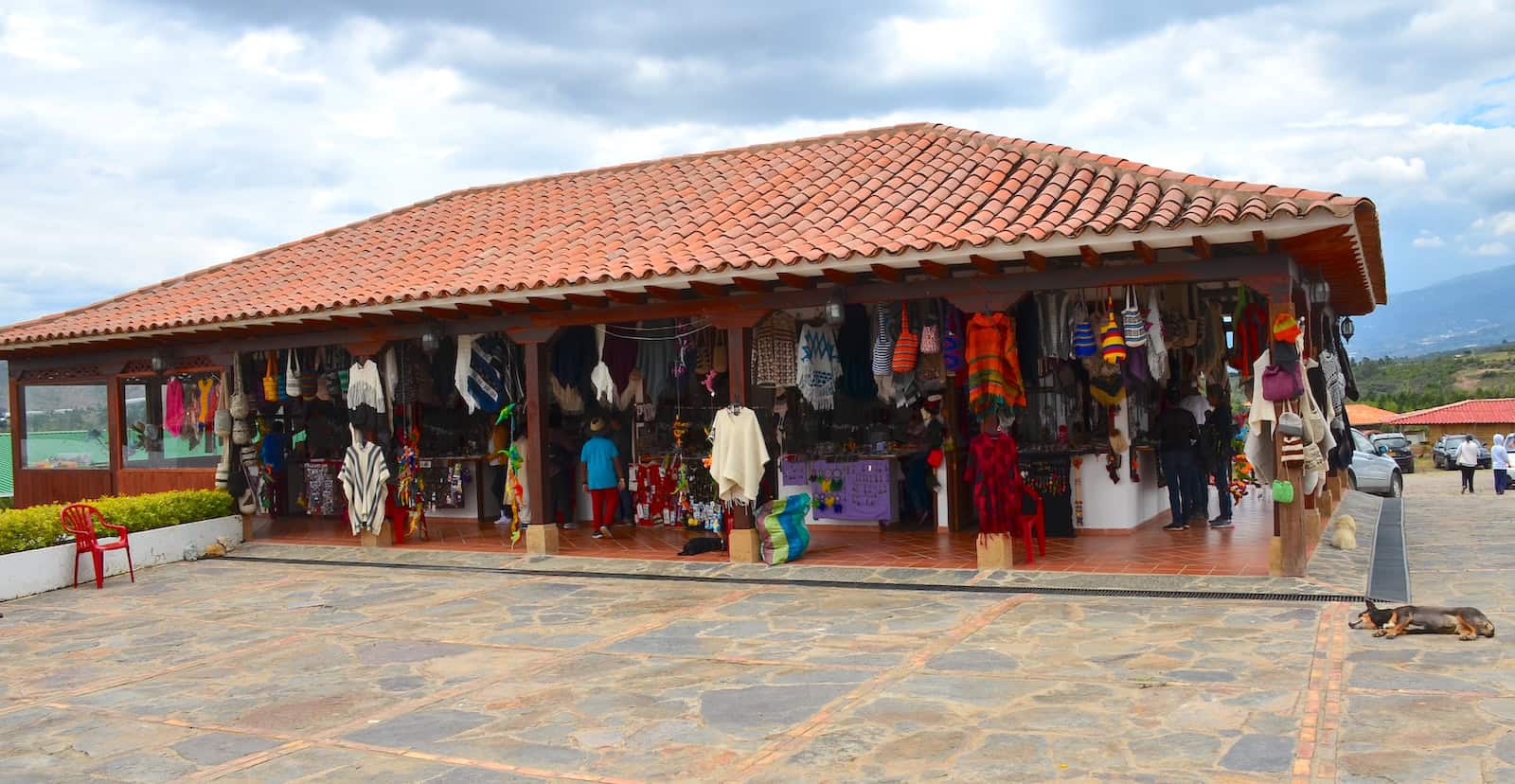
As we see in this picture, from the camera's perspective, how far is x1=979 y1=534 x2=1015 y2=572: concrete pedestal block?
9984 mm

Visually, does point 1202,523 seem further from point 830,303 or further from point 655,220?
point 655,220

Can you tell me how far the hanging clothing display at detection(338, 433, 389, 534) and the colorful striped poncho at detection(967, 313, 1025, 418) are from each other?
7117mm

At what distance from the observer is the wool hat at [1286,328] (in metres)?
8.73

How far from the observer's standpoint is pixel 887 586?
9.74m

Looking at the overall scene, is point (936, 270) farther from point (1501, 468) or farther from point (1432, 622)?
point (1501, 468)

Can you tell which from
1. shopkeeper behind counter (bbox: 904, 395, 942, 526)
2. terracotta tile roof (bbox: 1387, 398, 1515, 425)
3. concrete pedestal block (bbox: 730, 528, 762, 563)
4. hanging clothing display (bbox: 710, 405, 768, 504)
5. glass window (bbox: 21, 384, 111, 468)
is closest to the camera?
hanging clothing display (bbox: 710, 405, 768, 504)

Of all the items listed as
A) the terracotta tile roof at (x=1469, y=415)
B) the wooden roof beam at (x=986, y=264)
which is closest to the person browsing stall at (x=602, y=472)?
the wooden roof beam at (x=986, y=264)

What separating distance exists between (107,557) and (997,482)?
31.7ft

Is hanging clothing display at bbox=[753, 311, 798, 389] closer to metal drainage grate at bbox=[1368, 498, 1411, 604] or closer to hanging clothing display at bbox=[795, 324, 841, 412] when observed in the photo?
hanging clothing display at bbox=[795, 324, 841, 412]

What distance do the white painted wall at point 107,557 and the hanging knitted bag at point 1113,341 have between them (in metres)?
10.4

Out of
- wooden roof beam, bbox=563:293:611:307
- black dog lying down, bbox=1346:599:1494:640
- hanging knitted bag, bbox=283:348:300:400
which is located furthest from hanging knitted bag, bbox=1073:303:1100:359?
hanging knitted bag, bbox=283:348:300:400

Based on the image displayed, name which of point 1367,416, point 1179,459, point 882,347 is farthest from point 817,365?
point 1367,416

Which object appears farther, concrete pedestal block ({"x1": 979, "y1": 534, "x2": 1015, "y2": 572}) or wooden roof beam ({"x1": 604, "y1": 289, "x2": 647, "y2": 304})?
wooden roof beam ({"x1": 604, "y1": 289, "x2": 647, "y2": 304})

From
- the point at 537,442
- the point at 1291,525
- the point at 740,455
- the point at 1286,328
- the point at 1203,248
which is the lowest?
the point at 1291,525
